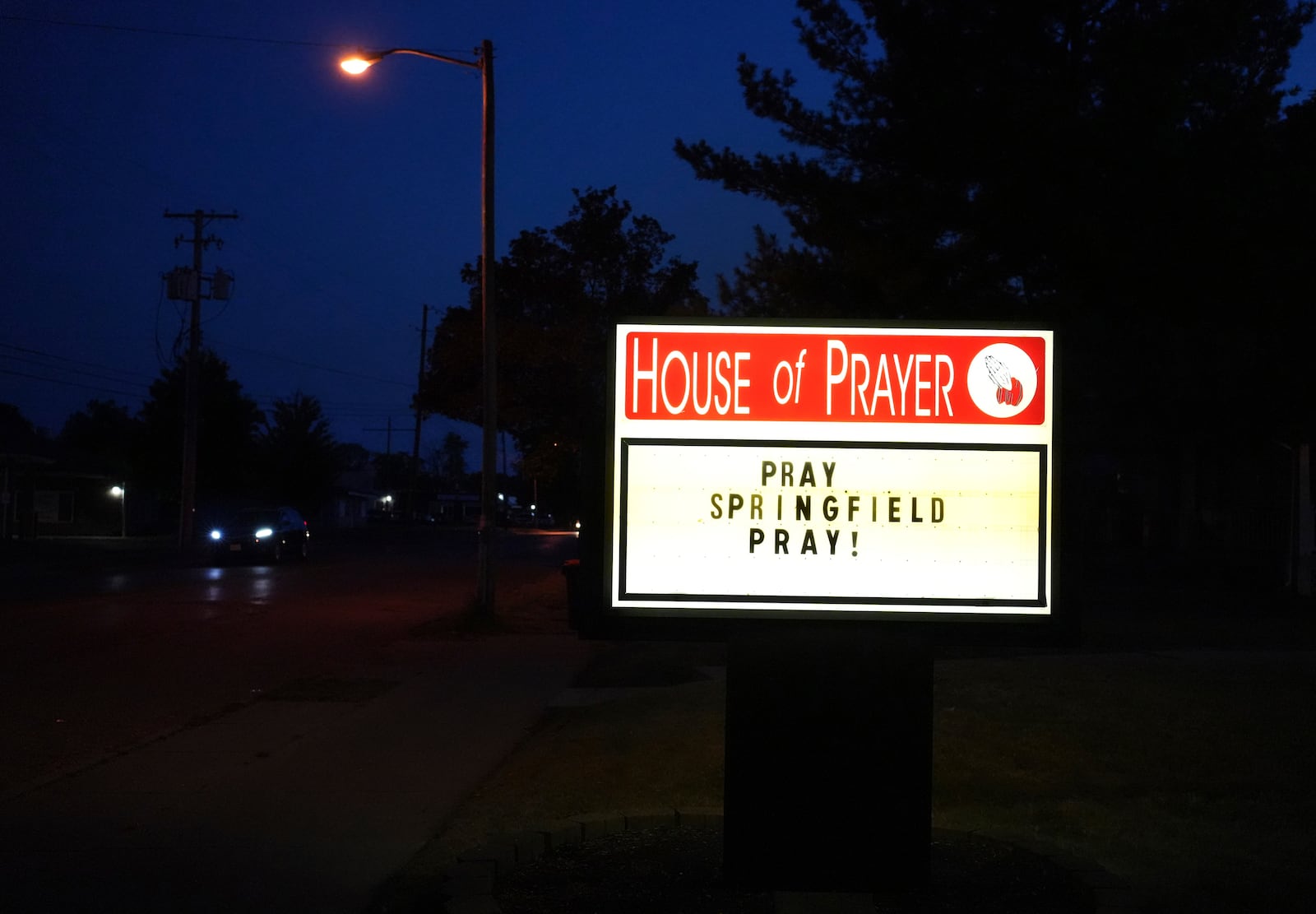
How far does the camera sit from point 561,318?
82.3 ft

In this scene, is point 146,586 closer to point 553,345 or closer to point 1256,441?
point 553,345

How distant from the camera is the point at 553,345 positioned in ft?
79.9

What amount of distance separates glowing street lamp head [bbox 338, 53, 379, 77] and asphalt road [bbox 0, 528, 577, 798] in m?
7.39

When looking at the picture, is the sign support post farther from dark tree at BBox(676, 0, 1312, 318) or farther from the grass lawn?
dark tree at BBox(676, 0, 1312, 318)

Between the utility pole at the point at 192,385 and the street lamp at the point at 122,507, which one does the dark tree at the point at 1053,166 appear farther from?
the street lamp at the point at 122,507

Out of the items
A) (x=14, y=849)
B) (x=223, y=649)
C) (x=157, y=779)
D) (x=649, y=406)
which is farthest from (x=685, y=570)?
(x=223, y=649)

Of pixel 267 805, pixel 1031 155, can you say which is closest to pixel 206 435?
pixel 1031 155

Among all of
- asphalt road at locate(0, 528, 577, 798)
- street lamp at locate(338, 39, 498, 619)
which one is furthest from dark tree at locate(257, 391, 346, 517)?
street lamp at locate(338, 39, 498, 619)

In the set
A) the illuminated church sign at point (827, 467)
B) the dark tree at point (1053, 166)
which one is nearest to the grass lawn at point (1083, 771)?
the illuminated church sign at point (827, 467)

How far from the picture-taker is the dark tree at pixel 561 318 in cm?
2448

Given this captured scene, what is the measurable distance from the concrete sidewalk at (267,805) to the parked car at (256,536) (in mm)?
24465

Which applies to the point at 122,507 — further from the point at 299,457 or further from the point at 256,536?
the point at 256,536

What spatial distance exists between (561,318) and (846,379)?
19555 millimetres

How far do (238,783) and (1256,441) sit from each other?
23.7 metres
